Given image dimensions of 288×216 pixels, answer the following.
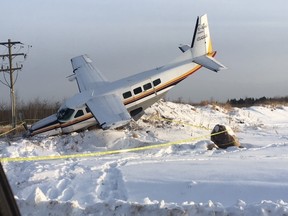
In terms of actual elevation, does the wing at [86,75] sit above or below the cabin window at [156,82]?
above

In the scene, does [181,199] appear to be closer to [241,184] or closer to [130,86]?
[241,184]

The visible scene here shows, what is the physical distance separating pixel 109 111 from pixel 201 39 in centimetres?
962

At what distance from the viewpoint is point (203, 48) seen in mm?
25922

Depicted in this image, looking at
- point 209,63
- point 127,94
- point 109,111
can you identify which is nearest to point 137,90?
point 127,94

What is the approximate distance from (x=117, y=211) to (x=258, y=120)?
2317 cm

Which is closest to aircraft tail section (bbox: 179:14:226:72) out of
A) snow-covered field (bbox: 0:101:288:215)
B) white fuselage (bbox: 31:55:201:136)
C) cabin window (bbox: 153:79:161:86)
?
white fuselage (bbox: 31:55:201:136)

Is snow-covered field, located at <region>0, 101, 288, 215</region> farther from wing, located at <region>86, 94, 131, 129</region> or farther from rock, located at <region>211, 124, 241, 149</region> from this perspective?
wing, located at <region>86, 94, 131, 129</region>

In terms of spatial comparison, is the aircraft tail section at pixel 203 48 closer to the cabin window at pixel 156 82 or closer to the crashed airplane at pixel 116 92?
the crashed airplane at pixel 116 92

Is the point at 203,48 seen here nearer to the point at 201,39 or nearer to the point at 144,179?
the point at 201,39

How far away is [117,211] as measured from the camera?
737cm

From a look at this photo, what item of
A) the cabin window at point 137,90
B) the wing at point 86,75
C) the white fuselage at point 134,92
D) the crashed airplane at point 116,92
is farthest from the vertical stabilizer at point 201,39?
the wing at point 86,75

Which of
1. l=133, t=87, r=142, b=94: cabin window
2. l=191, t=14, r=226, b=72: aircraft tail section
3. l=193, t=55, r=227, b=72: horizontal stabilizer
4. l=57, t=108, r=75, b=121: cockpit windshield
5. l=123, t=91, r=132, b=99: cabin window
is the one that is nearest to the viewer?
l=57, t=108, r=75, b=121: cockpit windshield

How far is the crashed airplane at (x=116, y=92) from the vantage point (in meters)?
19.3

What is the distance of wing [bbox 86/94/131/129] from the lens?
703 inches
